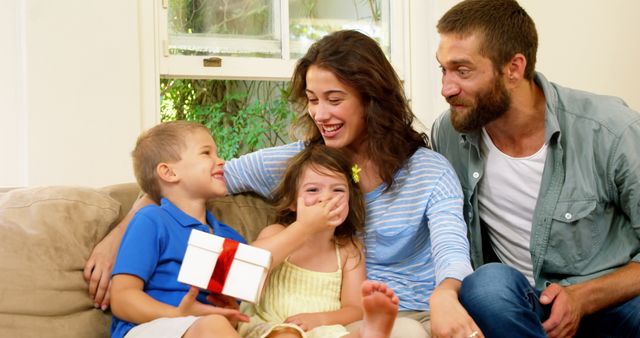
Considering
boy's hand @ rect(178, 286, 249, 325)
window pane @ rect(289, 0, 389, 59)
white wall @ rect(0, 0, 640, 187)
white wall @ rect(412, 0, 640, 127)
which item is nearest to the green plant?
window pane @ rect(289, 0, 389, 59)

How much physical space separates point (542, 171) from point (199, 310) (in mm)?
1012

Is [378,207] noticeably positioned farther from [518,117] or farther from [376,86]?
[518,117]

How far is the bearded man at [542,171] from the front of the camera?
1.93 meters

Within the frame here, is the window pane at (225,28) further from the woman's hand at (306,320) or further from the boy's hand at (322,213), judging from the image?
the woman's hand at (306,320)

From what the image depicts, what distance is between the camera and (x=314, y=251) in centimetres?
198

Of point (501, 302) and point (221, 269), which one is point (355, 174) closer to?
point (501, 302)

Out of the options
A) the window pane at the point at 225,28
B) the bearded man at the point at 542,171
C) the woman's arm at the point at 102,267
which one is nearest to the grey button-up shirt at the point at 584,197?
the bearded man at the point at 542,171

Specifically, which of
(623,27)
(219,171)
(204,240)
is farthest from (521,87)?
(623,27)

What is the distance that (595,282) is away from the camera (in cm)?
190

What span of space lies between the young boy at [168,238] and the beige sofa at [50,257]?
11cm

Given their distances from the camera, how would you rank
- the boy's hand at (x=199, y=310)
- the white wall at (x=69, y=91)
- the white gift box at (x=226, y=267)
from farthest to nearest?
the white wall at (x=69, y=91), the boy's hand at (x=199, y=310), the white gift box at (x=226, y=267)

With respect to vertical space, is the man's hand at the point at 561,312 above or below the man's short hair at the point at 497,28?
below

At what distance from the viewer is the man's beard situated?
2016 mm

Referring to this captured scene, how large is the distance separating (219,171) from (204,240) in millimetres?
551
